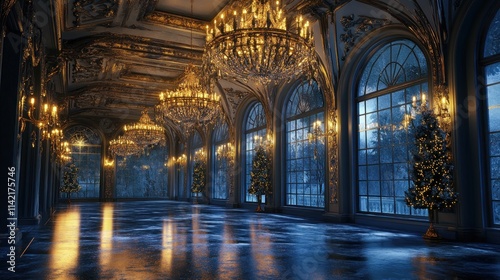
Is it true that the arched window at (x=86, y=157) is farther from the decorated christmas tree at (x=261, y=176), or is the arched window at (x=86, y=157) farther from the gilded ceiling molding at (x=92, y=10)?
the gilded ceiling molding at (x=92, y=10)

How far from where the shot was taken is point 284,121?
49.0 feet

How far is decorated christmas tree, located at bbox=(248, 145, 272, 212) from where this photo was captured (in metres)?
14.8

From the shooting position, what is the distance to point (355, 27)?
10469 millimetres

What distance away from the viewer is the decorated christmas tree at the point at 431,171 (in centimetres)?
774

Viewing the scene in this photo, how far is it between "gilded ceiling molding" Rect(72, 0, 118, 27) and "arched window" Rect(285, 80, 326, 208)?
6.26 metres

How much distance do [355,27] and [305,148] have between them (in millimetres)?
4486

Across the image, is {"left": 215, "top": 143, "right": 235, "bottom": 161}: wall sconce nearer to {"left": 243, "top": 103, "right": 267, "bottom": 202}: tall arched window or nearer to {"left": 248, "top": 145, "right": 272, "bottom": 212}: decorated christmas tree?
{"left": 243, "top": 103, "right": 267, "bottom": 202}: tall arched window

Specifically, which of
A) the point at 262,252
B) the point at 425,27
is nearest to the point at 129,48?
the point at 425,27

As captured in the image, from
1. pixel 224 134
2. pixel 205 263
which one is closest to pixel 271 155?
pixel 224 134

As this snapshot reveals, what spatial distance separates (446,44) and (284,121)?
285 inches

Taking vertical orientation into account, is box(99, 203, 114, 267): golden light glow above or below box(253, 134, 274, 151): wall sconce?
below

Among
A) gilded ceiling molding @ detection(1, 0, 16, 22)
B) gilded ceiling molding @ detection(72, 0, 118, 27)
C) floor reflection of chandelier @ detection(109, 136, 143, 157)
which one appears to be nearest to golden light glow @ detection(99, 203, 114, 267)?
gilded ceiling molding @ detection(1, 0, 16, 22)

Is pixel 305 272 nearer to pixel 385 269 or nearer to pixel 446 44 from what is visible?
pixel 385 269

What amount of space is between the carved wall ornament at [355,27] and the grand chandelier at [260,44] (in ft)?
12.3
